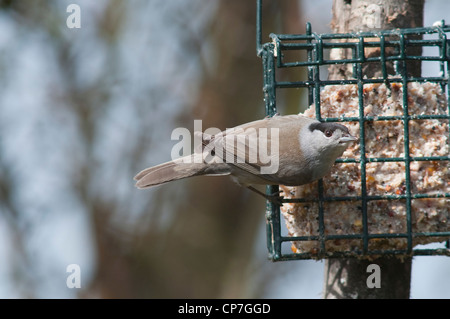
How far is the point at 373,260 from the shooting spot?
4602 millimetres

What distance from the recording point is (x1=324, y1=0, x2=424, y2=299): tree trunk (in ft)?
15.1

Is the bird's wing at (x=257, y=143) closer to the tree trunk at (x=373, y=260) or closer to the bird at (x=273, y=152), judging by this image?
the bird at (x=273, y=152)

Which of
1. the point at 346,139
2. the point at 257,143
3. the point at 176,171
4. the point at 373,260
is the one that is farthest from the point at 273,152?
the point at 373,260

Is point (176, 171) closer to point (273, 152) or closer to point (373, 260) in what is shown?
point (273, 152)

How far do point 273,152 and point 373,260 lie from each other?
1102 millimetres

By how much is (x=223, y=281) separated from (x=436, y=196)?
4.49 metres

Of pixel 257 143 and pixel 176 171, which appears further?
pixel 176 171

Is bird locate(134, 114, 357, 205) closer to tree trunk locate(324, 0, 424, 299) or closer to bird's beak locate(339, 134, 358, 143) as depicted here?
bird's beak locate(339, 134, 358, 143)

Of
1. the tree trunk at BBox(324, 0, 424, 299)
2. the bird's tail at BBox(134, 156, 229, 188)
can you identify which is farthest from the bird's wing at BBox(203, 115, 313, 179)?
the tree trunk at BBox(324, 0, 424, 299)

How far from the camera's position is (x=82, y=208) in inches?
301

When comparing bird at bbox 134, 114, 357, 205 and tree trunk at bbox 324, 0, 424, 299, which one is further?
tree trunk at bbox 324, 0, 424, 299

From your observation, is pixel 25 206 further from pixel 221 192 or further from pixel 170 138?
pixel 221 192

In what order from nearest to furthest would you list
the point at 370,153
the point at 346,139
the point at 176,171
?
the point at 346,139 → the point at 370,153 → the point at 176,171

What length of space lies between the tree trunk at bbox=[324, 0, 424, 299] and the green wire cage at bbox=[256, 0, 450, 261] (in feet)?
0.74
